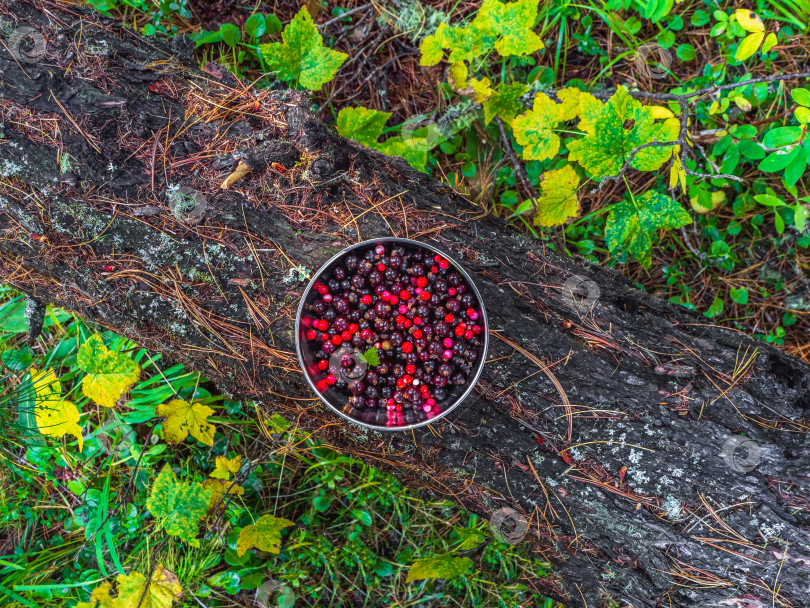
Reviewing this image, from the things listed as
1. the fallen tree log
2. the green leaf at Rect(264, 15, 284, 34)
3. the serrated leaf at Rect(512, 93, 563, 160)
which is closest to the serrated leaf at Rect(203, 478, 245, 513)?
the fallen tree log

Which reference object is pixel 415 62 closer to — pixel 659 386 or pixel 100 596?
pixel 659 386

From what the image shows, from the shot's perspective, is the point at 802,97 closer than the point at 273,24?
Yes

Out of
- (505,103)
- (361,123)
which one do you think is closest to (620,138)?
(505,103)

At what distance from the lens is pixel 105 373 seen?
2291 mm

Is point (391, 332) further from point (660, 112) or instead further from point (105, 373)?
point (660, 112)

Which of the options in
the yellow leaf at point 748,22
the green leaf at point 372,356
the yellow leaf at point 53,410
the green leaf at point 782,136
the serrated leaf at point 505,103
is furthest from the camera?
the serrated leaf at point 505,103

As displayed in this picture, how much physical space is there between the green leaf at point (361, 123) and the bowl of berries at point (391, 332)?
77 centimetres

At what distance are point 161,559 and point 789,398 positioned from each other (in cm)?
302

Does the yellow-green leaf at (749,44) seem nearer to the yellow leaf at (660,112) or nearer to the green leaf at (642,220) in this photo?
the yellow leaf at (660,112)

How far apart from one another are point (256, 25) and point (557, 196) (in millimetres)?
1834

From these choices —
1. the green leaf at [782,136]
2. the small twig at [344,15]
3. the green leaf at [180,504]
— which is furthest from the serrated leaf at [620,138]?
the green leaf at [180,504]

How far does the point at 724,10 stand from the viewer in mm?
2693

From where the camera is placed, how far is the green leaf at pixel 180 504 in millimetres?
2371

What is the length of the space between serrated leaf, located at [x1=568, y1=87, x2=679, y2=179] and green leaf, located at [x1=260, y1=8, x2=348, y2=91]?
116cm
